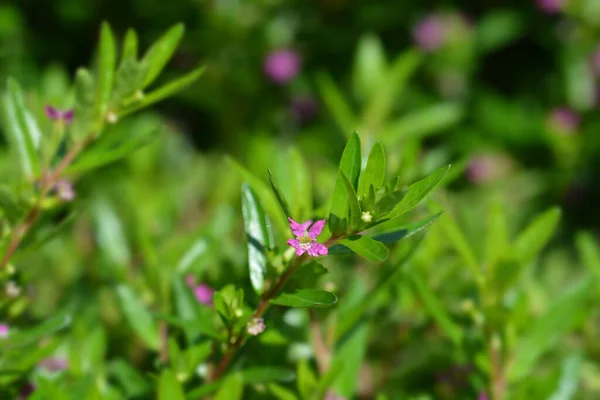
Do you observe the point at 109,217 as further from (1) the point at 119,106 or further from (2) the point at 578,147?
(2) the point at 578,147

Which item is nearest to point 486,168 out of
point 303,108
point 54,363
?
point 303,108

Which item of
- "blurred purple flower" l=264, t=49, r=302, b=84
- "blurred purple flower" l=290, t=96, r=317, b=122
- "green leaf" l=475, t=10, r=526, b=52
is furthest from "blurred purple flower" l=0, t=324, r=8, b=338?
"green leaf" l=475, t=10, r=526, b=52

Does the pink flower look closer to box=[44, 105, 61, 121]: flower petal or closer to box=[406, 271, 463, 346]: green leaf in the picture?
box=[406, 271, 463, 346]: green leaf

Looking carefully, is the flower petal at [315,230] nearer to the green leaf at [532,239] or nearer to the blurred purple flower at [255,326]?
the blurred purple flower at [255,326]

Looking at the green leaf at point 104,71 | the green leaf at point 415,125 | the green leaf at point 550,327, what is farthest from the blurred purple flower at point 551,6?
the green leaf at point 104,71

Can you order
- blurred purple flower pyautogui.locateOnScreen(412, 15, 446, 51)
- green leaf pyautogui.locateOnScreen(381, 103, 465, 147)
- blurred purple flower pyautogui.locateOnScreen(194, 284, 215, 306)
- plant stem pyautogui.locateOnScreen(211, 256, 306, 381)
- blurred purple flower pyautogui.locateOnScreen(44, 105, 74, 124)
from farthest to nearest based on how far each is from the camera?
blurred purple flower pyautogui.locateOnScreen(412, 15, 446, 51) → green leaf pyautogui.locateOnScreen(381, 103, 465, 147) → blurred purple flower pyautogui.locateOnScreen(194, 284, 215, 306) → blurred purple flower pyautogui.locateOnScreen(44, 105, 74, 124) → plant stem pyautogui.locateOnScreen(211, 256, 306, 381)
